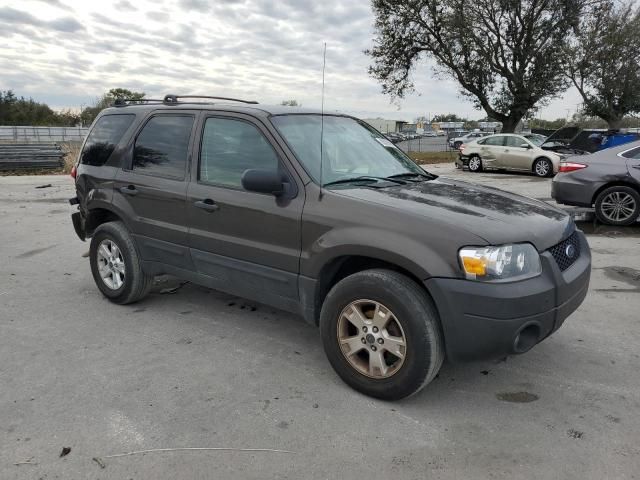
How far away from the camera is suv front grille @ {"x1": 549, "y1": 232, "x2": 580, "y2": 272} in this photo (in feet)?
10.4

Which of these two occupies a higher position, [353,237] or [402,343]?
[353,237]

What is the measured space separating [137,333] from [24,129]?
4265cm

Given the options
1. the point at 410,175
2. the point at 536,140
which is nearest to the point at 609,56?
the point at 536,140

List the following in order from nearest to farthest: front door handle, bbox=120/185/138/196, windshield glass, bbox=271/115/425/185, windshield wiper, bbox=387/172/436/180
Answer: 1. windshield glass, bbox=271/115/425/185
2. windshield wiper, bbox=387/172/436/180
3. front door handle, bbox=120/185/138/196

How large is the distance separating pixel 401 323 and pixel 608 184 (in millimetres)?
6924

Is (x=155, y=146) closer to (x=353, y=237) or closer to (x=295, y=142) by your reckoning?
(x=295, y=142)

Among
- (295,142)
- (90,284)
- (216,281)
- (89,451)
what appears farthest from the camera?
(90,284)

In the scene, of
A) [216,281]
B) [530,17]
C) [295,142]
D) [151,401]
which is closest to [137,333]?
[216,281]

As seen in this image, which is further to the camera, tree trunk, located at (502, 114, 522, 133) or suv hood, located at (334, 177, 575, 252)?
tree trunk, located at (502, 114, 522, 133)

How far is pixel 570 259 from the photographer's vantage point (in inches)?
131

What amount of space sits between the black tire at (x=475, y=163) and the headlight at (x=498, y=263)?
688 inches

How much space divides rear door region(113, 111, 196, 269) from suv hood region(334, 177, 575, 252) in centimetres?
147

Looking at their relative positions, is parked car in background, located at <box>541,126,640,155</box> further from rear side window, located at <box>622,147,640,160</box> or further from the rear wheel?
rear side window, located at <box>622,147,640,160</box>

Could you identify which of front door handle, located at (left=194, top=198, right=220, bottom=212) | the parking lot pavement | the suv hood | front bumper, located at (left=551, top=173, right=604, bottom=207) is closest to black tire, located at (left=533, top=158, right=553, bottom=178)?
front bumper, located at (left=551, top=173, right=604, bottom=207)
